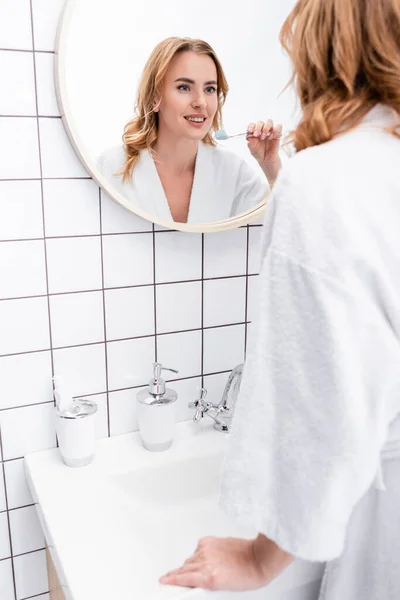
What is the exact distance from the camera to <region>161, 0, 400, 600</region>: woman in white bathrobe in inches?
22.2

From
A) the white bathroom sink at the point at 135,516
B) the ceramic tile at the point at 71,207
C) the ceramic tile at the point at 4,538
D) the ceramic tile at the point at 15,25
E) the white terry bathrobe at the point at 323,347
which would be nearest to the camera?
the white terry bathrobe at the point at 323,347

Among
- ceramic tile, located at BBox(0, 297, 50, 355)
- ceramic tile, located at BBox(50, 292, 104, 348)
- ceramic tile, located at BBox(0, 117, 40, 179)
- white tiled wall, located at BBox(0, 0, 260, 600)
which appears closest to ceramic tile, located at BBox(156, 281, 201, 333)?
white tiled wall, located at BBox(0, 0, 260, 600)

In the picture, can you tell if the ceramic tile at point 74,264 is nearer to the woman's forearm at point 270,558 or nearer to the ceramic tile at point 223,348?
the ceramic tile at point 223,348

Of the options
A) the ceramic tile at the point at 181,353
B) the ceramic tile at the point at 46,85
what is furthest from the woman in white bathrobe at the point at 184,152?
the ceramic tile at the point at 181,353

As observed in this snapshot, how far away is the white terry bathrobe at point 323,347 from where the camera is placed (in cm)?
56

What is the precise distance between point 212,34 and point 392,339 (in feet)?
2.49

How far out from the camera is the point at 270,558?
2.17 feet

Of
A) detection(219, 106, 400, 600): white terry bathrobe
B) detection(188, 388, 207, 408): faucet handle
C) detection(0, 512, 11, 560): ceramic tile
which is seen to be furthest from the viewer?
detection(188, 388, 207, 408): faucet handle

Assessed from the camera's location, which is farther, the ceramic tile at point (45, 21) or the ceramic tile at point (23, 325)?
the ceramic tile at point (23, 325)

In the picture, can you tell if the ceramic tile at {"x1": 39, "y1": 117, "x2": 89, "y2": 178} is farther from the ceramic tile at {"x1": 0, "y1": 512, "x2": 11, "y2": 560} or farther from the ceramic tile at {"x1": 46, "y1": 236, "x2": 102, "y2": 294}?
the ceramic tile at {"x1": 0, "y1": 512, "x2": 11, "y2": 560}

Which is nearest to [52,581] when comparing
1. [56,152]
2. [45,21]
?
[56,152]

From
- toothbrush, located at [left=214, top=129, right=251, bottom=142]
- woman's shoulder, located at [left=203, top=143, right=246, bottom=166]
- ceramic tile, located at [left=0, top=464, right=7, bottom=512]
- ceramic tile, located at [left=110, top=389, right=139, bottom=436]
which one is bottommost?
ceramic tile, located at [left=0, top=464, right=7, bottom=512]

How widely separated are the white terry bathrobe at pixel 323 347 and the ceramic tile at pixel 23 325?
576 mm

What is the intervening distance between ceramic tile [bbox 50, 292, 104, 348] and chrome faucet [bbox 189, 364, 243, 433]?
0.91ft
